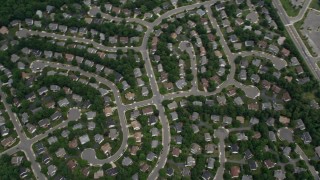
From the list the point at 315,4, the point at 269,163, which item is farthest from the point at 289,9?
the point at 269,163

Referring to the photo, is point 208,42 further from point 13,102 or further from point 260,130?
point 13,102

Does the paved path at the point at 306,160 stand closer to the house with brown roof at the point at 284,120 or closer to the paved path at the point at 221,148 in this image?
the house with brown roof at the point at 284,120

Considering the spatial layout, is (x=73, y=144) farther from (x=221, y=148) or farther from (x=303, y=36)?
(x=303, y=36)

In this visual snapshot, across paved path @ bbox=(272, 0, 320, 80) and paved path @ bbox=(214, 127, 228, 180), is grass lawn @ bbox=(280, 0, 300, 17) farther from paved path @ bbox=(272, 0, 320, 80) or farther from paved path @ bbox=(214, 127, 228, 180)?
paved path @ bbox=(214, 127, 228, 180)

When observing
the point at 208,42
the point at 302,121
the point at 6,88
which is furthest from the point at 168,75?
the point at 6,88

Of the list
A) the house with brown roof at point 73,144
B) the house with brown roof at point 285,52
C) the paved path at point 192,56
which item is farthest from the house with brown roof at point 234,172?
the house with brown roof at point 285,52

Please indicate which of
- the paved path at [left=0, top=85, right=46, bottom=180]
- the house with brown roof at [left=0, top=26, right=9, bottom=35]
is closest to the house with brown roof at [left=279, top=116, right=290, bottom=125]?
the paved path at [left=0, top=85, right=46, bottom=180]
